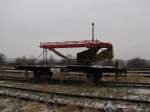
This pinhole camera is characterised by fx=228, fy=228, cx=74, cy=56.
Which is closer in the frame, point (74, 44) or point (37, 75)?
point (37, 75)

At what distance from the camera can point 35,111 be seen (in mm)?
8875

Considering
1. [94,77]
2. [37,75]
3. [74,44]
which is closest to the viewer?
[94,77]

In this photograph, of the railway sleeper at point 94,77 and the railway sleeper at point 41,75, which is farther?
the railway sleeper at point 41,75

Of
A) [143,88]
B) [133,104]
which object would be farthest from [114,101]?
[143,88]

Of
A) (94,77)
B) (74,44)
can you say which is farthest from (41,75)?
(94,77)

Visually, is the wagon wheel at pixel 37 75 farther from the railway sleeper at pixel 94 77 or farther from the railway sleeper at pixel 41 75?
the railway sleeper at pixel 94 77

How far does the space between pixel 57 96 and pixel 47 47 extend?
9047 mm

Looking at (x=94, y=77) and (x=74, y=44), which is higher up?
(x=74, y=44)

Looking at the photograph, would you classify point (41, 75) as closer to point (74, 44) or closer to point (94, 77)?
point (74, 44)

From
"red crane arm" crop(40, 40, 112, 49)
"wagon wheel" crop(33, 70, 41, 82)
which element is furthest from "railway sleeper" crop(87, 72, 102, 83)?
"wagon wheel" crop(33, 70, 41, 82)

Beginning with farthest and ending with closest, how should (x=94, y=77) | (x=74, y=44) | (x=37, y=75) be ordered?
(x=74, y=44) < (x=37, y=75) < (x=94, y=77)

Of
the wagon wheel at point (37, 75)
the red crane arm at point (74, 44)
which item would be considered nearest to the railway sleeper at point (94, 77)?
the red crane arm at point (74, 44)

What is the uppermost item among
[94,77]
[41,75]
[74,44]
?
[74,44]

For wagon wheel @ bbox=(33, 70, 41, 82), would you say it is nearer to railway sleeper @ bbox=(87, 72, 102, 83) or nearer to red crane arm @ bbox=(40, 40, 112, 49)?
red crane arm @ bbox=(40, 40, 112, 49)
